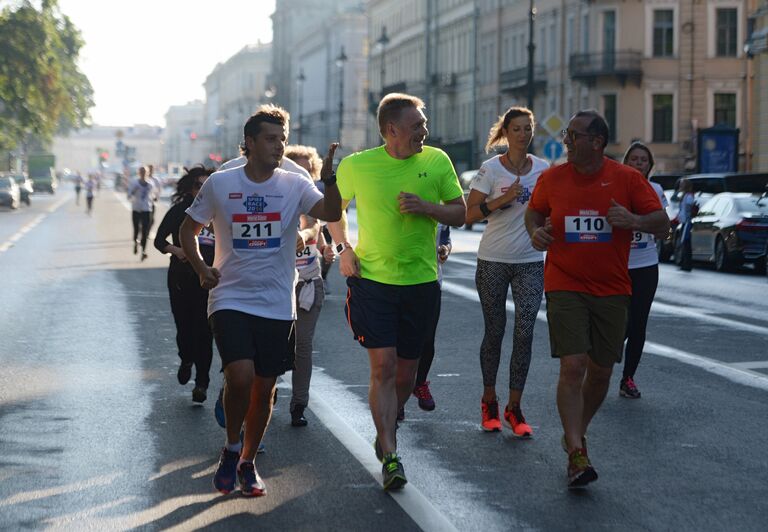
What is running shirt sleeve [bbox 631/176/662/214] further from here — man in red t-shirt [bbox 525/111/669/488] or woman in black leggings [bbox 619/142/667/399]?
woman in black leggings [bbox 619/142/667/399]

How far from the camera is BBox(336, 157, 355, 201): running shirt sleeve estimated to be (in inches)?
295

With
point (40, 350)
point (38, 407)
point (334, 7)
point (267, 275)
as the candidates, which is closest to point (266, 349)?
point (267, 275)

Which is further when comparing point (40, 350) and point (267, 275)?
point (40, 350)

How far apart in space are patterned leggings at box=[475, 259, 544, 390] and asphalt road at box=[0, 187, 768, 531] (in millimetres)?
367

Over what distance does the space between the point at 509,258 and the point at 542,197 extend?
4.29 ft

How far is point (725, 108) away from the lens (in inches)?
2325

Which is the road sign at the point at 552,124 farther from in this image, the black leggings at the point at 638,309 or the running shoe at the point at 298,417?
the running shoe at the point at 298,417

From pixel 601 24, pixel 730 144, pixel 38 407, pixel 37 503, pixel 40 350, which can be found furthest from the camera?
pixel 601 24

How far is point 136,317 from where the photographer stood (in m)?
16.5

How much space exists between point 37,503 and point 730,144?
38.2 metres

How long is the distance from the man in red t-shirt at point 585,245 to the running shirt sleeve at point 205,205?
1.53 m

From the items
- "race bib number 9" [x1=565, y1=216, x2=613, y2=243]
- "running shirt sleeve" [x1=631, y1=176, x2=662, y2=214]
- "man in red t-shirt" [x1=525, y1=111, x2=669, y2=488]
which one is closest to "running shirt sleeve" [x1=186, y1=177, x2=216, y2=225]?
"man in red t-shirt" [x1=525, y1=111, x2=669, y2=488]

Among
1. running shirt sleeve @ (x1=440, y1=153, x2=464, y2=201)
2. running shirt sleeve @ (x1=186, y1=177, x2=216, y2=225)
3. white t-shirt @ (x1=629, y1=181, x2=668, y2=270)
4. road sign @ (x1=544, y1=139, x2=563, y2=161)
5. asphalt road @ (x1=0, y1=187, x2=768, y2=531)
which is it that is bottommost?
asphalt road @ (x1=0, y1=187, x2=768, y2=531)

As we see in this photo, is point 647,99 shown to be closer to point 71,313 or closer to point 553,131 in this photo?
point 553,131
